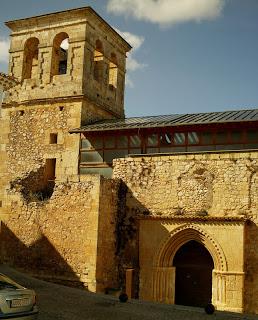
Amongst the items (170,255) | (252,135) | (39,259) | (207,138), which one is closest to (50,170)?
(39,259)

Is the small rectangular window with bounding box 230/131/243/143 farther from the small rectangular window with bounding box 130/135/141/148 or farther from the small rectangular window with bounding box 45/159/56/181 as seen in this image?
the small rectangular window with bounding box 45/159/56/181

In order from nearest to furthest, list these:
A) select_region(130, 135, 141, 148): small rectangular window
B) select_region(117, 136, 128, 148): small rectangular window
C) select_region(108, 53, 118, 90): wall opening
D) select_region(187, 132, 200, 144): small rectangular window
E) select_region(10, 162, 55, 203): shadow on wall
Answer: select_region(187, 132, 200, 144): small rectangular window, select_region(130, 135, 141, 148): small rectangular window, select_region(10, 162, 55, 203): shadow on wall, select_region(117, 136, 128, 148): small rectangular window, select_region(108, 53, 118, 90): wall opening

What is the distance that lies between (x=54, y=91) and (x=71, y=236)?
23.5 ft

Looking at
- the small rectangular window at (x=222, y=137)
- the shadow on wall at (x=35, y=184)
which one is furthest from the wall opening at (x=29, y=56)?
the small rectangular window at (x=222, y=137)

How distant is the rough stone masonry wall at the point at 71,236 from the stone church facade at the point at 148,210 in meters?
0.03

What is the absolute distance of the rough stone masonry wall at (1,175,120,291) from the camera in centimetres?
1370

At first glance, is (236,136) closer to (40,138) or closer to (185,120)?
(185,120)

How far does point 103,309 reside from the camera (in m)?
10.3

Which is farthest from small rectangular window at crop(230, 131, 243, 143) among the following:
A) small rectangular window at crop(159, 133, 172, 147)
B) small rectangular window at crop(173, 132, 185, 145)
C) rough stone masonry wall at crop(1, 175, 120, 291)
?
rough stone masonry wall at crop(1, 175, 120, 291)

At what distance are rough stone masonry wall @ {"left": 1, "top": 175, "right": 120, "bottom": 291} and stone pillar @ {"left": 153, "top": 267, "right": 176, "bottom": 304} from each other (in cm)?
142

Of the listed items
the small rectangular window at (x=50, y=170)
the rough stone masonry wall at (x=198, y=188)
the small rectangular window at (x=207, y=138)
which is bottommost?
the rough stone masonry wall at (x=198, y=188)

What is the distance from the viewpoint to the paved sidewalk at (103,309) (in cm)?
951

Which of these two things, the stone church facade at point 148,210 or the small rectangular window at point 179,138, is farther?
the small rectangular window at point 179,138

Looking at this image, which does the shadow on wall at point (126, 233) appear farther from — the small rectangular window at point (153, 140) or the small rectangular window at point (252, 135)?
the small rectangular window at point (252, 135)
